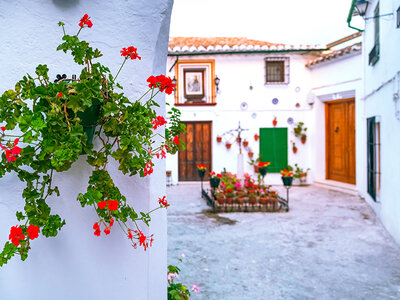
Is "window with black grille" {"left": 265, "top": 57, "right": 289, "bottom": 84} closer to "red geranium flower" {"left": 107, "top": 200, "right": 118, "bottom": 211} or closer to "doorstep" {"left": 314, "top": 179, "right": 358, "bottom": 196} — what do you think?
"doorstep" {"left": 314, "top": 179, "right": 358, "bottom": 196}

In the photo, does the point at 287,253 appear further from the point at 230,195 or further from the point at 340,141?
the point at 340,141

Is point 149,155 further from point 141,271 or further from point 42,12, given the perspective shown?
point 42,12

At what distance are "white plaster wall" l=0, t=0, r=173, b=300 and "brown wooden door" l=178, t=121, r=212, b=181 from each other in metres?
10.4

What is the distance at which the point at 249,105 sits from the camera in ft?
40.7

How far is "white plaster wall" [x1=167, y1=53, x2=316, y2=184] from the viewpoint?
40.4 feet

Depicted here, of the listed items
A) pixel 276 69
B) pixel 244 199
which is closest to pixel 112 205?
pixel 244 199

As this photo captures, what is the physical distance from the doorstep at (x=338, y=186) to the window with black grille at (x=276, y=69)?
12.0ft

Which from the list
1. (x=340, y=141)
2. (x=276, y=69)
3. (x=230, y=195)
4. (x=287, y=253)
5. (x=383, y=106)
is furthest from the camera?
(x=276, y=69)

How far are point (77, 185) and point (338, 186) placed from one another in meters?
10.3

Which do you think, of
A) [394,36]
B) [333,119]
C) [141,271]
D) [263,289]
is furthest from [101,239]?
[333,119]

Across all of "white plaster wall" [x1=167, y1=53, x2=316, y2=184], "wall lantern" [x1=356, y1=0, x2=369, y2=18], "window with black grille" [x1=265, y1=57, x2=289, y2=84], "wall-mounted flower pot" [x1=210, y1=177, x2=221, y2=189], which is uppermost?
"wall lantern" [x1=356, y1=0, x2=369, y2=18]

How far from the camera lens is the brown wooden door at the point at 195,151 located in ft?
40.9

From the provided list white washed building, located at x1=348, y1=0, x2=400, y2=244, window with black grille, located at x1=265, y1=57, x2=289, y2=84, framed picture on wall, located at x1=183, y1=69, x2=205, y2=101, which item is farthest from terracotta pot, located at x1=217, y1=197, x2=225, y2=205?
window with black grille, located at x1=265, y1=57, x2=289, y2=84

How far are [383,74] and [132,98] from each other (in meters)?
6.36
